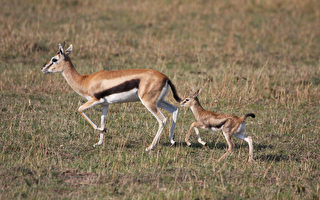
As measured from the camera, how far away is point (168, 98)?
33.8 ft

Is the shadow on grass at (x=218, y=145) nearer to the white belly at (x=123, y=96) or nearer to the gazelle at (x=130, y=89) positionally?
the gazelle at (x=130, y=89)

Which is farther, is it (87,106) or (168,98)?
(168,98)

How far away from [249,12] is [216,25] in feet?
8.79

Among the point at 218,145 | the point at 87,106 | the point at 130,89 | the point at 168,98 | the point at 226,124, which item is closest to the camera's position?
the point at 226,124

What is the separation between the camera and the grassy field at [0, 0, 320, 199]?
243 inches

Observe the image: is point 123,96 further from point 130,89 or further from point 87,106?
point 87,106

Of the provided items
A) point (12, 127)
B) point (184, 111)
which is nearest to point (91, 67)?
point (184, 111)

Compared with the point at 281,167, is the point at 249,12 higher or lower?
higher

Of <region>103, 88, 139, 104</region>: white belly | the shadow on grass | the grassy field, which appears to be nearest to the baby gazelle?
the grassy field

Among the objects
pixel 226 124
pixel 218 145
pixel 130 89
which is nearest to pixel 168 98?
pixel 218 145

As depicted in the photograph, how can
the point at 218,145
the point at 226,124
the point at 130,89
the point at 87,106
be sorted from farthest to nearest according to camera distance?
the point at 218,145, the point at 87,106, the point at 130,89, the point at 226,124

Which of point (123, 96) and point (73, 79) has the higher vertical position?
point (73, 79)

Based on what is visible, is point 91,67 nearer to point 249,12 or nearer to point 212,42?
point 212,42

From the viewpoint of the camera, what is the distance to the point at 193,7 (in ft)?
62.8
